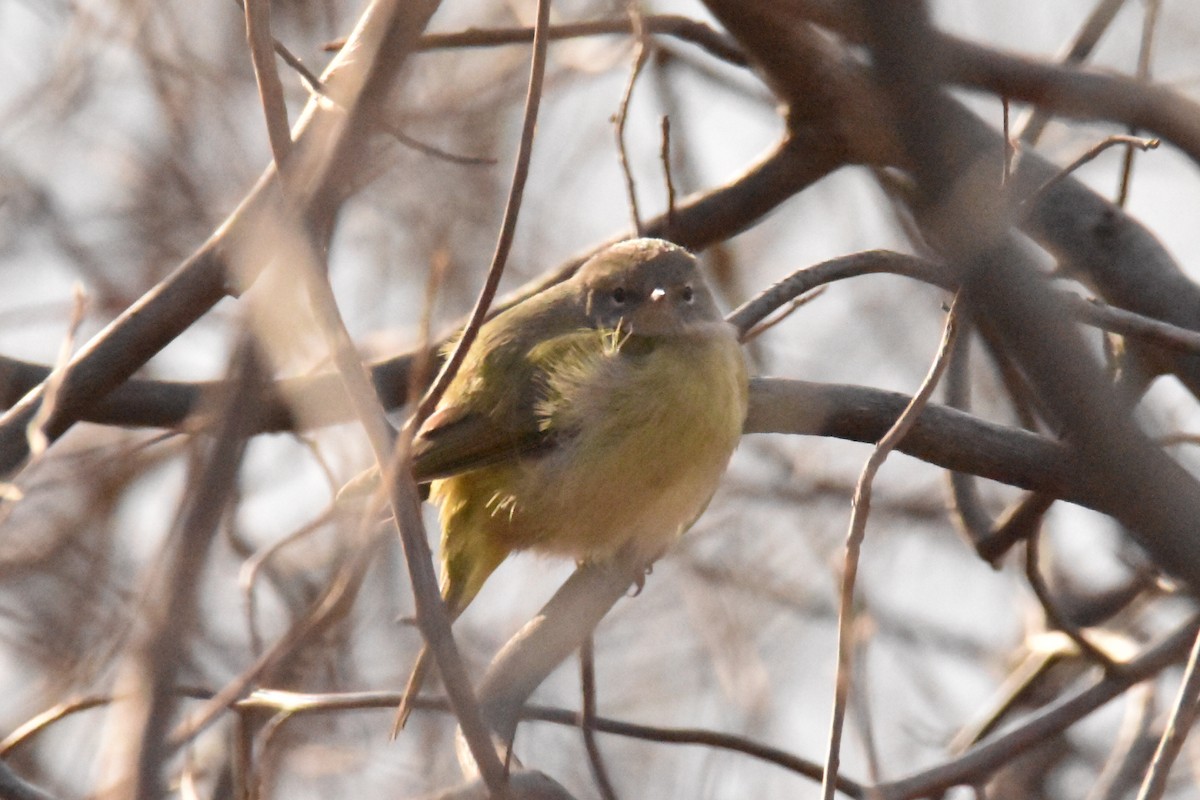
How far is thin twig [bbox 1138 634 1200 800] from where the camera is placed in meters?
1.95

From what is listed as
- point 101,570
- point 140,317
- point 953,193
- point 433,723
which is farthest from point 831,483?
point 953,193

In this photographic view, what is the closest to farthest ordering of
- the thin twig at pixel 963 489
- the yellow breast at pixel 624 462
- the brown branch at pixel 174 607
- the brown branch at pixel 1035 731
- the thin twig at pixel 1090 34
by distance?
the brown branch at pixel 174 607 → the brown branch at pixel 1035 731 → the yellow breast at pixel 624 462 → the thin twig at pixel 963 489 → the thin twig at pixel 1090 34

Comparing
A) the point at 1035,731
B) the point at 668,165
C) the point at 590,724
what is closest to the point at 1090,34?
the point at 668,165

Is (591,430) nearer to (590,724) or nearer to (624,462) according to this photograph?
(624,462)

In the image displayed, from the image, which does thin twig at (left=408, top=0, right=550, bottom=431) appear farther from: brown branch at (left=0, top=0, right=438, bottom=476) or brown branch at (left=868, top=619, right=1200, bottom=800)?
brown branch at (left=868, top=619, right=1200, bottom=800)

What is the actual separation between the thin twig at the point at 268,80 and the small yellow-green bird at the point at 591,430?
1.85m

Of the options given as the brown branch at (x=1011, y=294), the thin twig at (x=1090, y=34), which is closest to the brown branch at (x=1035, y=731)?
the brown branch at (x=1011, y=294)

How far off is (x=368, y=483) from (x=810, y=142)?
5.25 feet

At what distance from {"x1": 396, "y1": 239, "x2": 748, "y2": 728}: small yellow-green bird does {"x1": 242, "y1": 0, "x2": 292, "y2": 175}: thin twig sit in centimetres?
185

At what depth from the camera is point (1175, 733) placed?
1.97m

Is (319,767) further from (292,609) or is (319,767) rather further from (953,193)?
(953,193)

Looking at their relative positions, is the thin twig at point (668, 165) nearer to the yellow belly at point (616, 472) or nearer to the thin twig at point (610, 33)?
the yellow belly at point (616, 472)

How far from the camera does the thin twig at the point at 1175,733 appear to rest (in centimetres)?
195

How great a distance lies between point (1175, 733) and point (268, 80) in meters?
1.52
